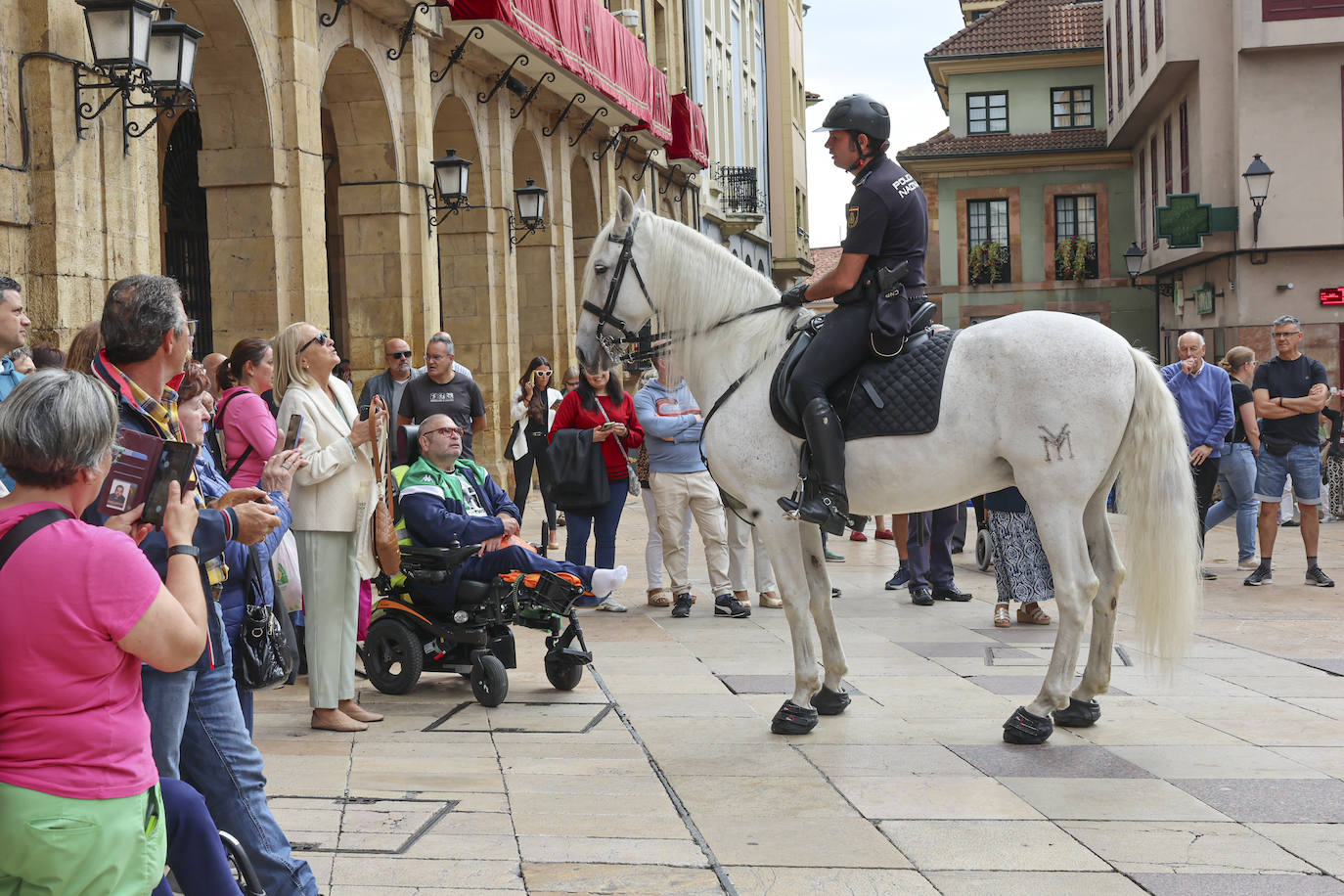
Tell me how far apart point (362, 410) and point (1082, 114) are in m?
43.8

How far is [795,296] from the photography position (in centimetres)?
654

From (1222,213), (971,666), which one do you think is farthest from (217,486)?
(1222,213)

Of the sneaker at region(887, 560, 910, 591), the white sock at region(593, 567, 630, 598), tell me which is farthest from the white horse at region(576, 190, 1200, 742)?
the sneaker at region(887, 560, 910, 591)

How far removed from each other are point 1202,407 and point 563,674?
6.46 metres

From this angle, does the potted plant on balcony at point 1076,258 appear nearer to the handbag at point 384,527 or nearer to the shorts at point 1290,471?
the shorts at point 1290,471

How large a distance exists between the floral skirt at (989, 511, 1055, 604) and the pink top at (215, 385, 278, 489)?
521 cm

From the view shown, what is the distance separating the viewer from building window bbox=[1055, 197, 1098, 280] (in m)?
44.1

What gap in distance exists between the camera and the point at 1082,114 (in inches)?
1822

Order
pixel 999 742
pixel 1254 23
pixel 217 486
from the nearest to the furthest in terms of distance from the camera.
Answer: pixel 217 486 → pixel 999 742 → pixel 1254 23

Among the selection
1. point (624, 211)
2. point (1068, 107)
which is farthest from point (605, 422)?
point (1068, 107)

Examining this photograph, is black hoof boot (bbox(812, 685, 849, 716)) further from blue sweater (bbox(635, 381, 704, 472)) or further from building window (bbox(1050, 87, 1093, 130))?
building window (bbox(1050, 87, 1093, 130))

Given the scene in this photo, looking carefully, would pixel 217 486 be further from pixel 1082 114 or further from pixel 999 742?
pixel 1082 114

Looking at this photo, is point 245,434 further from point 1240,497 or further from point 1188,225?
point 1188,225

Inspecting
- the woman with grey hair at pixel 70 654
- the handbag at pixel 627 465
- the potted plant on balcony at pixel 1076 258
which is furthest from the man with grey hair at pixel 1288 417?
the potted plant on balcony at pixel 1076 258
